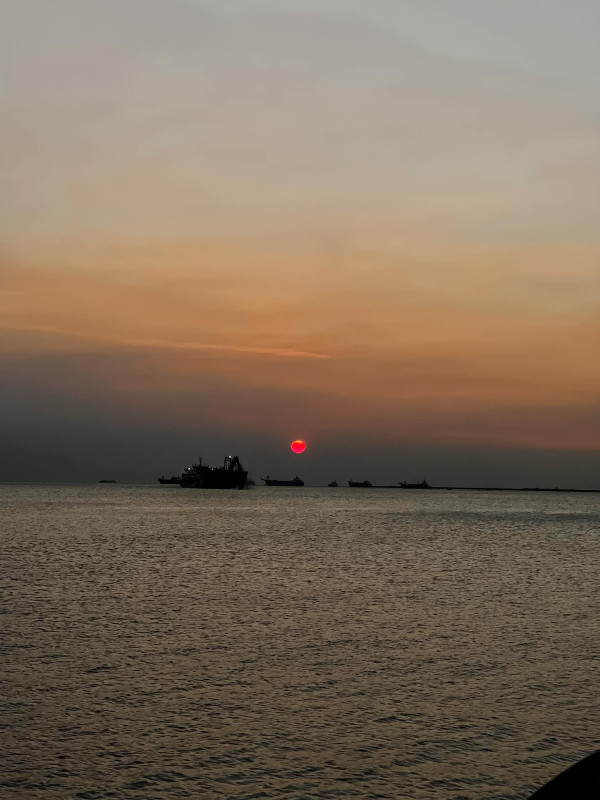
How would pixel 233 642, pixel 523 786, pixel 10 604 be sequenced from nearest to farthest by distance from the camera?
pixel 523 786 < pixel 233 642 < pixel 10 604

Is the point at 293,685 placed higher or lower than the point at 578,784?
lower

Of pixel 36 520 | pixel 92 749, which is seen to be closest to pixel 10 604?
pixel 92 749

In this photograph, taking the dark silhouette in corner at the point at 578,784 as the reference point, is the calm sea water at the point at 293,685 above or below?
below

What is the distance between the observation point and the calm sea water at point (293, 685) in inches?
784

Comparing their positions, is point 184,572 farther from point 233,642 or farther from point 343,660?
point 343,660

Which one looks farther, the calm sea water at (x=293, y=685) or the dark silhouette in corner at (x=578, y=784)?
the calm sea water at (x=293, y=685)

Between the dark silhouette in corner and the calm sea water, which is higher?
→ the dark silhouette in corner

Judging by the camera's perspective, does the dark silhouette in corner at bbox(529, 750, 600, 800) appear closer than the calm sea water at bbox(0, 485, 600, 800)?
Yes

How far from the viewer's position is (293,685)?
2822 cm

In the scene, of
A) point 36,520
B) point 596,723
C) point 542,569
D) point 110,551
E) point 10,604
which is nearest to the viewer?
point 596,723

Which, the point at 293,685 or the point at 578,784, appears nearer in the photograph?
the point at 578,784

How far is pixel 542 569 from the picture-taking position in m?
73.3

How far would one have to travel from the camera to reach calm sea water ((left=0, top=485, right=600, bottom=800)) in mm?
19906

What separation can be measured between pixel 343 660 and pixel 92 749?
12.9m
